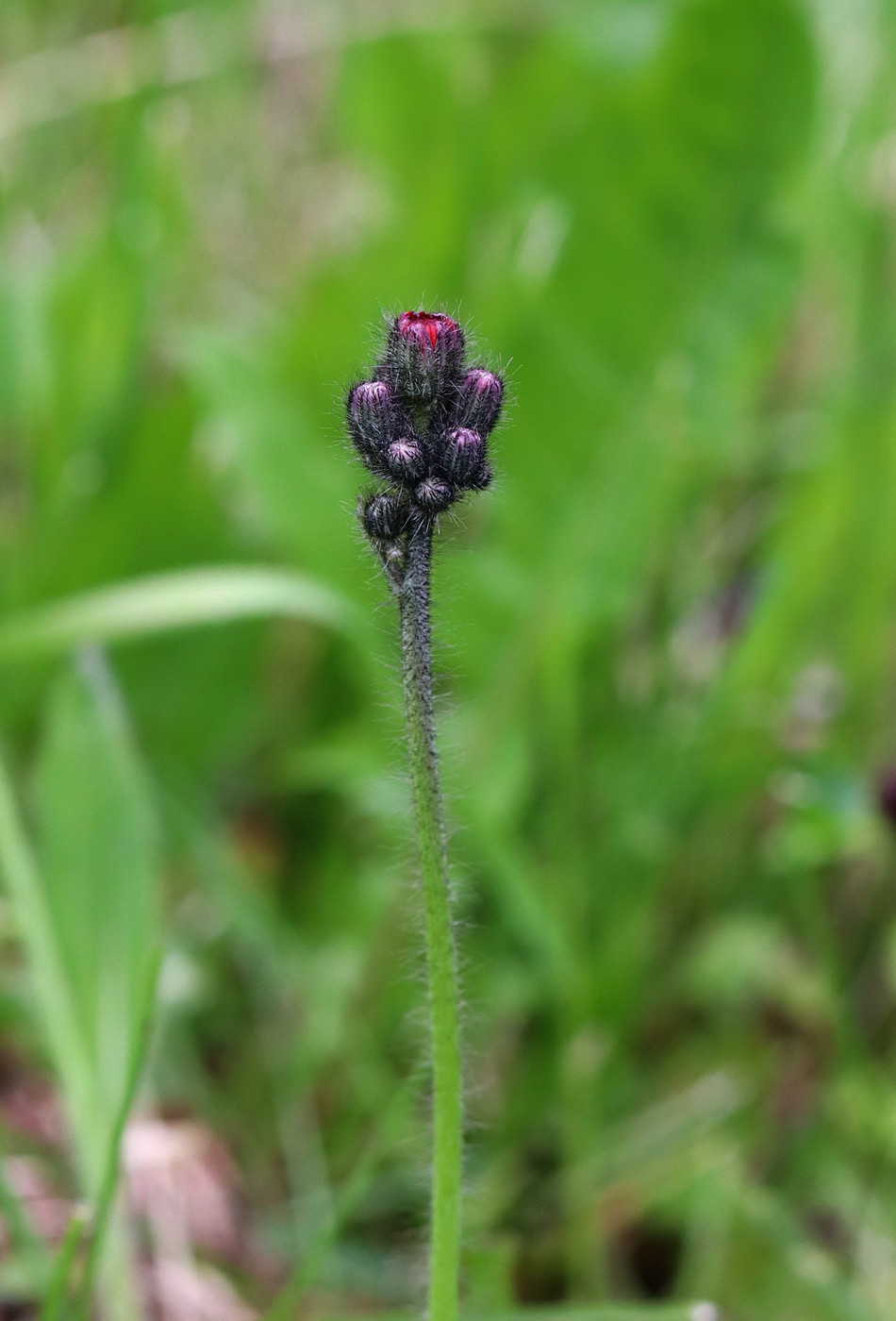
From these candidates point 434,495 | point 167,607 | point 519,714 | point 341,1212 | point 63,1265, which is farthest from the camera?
point 519,714

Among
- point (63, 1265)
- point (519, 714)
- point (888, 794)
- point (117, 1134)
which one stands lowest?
point (63, 1265)

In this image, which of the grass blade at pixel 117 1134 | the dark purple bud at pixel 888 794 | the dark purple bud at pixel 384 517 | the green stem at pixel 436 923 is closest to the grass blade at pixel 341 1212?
the grass blade at pixel 117 1134

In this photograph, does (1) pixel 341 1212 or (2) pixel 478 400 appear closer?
(2) pixel 478 400

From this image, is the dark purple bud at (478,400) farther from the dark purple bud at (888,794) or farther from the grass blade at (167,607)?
the dark purple bud at (888,794)

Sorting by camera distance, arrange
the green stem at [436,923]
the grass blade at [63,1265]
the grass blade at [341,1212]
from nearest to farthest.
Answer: the green stem at [436,923] → the grass blade at [63,1265] → the grass blade at [341,1212]

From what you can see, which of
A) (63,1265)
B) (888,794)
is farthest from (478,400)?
(888,794)

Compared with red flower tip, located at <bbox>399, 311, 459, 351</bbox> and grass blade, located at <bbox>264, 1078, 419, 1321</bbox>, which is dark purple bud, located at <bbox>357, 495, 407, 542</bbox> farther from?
grass blade, located at <bbox>264, 1078, 419, 1321</bbox>

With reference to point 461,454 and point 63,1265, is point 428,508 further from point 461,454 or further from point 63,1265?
point 63,1265

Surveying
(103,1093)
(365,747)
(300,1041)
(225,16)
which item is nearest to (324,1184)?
(300,1041)
